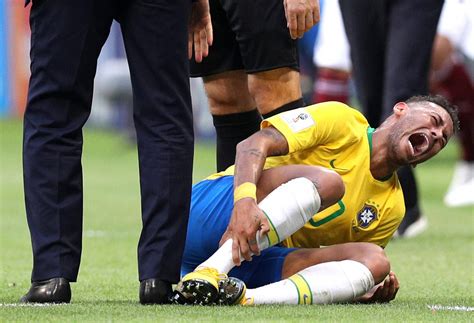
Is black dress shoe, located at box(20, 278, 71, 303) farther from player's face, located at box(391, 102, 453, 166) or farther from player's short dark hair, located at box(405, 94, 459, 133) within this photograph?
player's short dark hair, located at box(405, 94, 459, 133)

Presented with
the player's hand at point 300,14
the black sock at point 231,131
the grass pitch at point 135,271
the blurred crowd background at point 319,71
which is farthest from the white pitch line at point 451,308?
the blurred crowd background at point 319,71

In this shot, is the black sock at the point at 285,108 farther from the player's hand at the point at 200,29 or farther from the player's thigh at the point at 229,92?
the player's hand at the point at 200,29

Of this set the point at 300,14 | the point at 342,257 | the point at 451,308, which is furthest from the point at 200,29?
the point at 451,308

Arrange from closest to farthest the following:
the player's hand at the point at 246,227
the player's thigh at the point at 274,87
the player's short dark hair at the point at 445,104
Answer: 1. the player's hand at the point at 246,227
2. the player's short dark hair at the point at 445,104
3. the player's thigh at the point at 274,87

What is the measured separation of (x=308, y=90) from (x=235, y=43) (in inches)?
262

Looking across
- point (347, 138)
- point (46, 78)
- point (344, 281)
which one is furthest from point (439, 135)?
point (46, 78)

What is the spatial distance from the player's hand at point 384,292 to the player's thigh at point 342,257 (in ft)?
0.24

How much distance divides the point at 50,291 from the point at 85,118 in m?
0.52

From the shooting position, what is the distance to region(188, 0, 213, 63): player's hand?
171 inches

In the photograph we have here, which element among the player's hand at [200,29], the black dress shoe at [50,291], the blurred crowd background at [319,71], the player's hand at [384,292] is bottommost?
the blurred crowd background at [319,71]

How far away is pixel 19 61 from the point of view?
55.4 ft

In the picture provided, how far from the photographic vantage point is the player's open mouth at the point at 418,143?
13.8 ft

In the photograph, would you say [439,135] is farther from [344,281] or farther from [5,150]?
[5,150]

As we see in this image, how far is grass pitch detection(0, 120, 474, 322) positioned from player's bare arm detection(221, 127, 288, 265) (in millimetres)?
187
